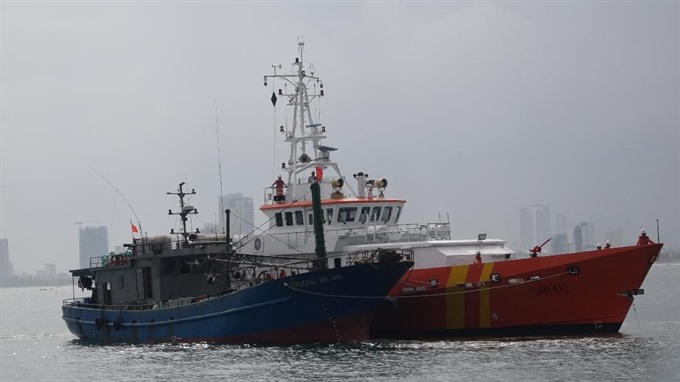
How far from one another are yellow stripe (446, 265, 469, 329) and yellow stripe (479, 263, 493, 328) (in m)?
0.62

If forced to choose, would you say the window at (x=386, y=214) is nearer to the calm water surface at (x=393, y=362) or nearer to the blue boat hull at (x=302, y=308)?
the blue boat hull at (x=302, y=308)

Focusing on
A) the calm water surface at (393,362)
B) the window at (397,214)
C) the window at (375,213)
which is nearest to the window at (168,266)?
the calm water surface at (393,362)

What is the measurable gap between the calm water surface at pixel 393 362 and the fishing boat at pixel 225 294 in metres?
0.67

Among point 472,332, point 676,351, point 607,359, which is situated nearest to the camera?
point 607,359

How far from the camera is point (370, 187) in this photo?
46.7m

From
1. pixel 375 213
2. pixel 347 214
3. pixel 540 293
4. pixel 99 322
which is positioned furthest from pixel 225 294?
pixel 540 293

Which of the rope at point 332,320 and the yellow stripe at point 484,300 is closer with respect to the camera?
the yellow stripe at point 484,300

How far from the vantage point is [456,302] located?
41094 millimetres

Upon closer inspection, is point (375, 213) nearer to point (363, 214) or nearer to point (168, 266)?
point (363, 214)

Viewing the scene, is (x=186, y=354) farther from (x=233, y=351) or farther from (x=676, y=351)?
(x=676, y=351)

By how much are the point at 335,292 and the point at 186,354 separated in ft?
19.1

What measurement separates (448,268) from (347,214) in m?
6.09

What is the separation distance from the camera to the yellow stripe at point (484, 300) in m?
40.4

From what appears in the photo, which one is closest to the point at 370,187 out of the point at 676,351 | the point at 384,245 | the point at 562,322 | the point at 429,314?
the point at 384,245
